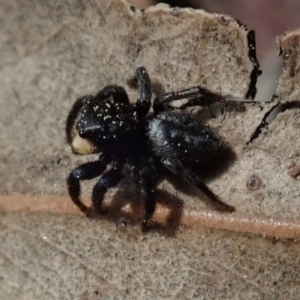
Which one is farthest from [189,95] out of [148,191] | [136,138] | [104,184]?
[104,184]

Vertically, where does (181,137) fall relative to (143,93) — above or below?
below

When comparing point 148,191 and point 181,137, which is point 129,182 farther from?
point 181,137

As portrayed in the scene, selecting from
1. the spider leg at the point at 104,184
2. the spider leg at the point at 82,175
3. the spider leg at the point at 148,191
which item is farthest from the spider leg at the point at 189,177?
the spider leg at the point at 82,175

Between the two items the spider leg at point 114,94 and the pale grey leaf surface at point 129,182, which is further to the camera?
the spider leg at point 114,94

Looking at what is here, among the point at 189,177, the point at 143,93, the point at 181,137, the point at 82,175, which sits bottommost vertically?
the point at 82,175

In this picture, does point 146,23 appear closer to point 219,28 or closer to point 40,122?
point 219,28

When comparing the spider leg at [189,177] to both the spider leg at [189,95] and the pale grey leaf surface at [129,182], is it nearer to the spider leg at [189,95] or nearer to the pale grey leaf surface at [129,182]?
the pale grey leaf surface at [129,182]
